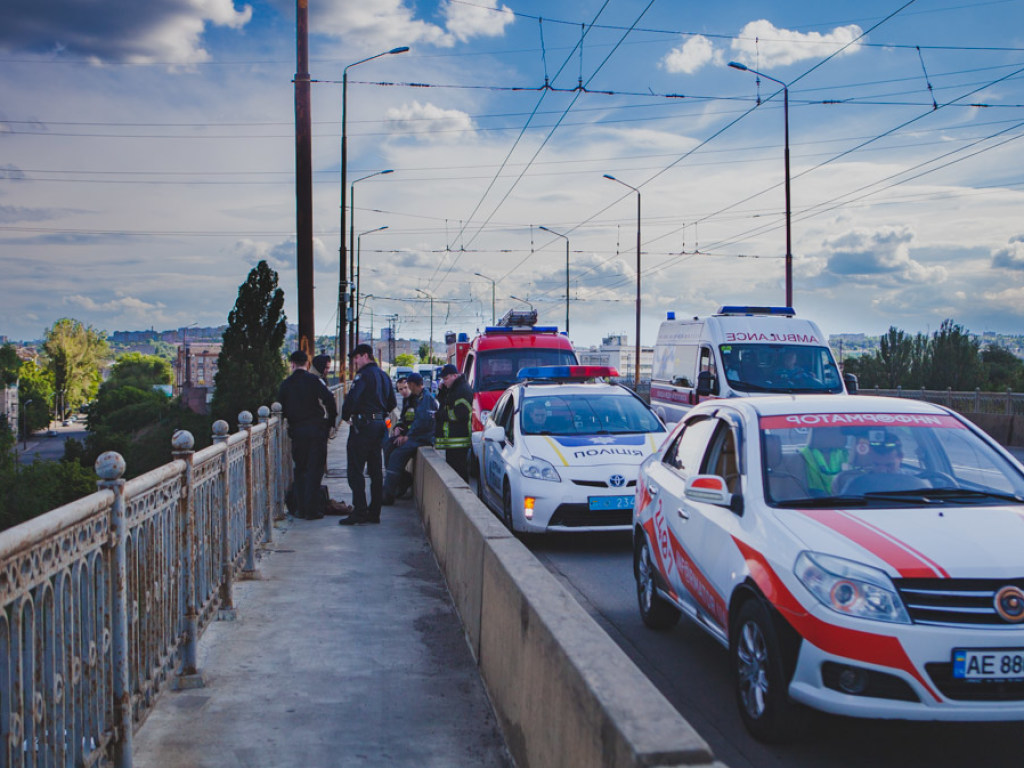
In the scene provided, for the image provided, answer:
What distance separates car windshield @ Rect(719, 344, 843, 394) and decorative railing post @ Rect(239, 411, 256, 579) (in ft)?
30.3

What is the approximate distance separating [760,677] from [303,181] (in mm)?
11577

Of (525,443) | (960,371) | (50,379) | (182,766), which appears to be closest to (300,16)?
(525,443)

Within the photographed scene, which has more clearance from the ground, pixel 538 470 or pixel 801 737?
pixel 538 470

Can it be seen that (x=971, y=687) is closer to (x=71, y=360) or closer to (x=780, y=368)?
(x=780, y=368)

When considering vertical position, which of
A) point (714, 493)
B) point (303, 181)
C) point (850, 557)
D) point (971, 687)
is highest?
point (303, 181)

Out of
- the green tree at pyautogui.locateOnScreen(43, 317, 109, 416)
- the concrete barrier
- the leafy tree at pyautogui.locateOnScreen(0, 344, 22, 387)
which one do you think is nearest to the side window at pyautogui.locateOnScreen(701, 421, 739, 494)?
the concrete barrier

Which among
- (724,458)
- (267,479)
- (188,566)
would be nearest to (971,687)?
(724,458)

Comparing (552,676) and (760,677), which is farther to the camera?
(760,677)

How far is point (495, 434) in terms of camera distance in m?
10.8

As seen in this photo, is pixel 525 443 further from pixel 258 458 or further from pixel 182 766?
pixel 182 766

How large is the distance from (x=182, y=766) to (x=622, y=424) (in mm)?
6965

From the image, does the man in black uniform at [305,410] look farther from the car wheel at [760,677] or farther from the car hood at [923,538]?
the car hood at [923,538]

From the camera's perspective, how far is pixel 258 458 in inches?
328

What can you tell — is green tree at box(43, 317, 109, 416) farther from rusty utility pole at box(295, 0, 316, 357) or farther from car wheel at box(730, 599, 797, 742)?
car wheel at box(730, 599, 797, 742)
